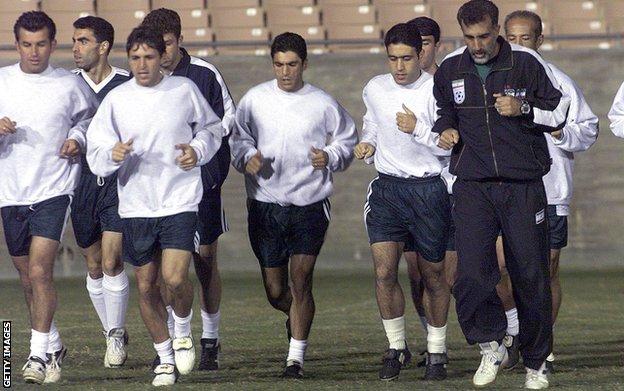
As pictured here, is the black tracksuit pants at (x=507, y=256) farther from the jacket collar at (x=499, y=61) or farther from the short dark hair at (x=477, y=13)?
the short dark hair at (x=477, y=13)

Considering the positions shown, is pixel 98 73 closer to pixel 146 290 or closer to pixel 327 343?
pixel 146 290

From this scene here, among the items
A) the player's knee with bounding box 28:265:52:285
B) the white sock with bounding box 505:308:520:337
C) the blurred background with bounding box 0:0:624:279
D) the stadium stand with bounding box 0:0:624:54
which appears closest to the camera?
the player's knee with bounding box 28:265:52:285

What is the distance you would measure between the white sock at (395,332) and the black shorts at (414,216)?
40cm

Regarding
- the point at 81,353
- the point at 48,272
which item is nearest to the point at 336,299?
the point at 81,353

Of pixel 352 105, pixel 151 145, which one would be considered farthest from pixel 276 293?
pixel 352 105

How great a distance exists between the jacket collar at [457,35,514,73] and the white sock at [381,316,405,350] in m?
1.55

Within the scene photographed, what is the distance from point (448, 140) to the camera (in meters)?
7.75

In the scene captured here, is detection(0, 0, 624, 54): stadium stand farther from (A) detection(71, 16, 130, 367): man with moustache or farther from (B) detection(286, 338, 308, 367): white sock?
(B) detection(286, 338, 308, 367): white sock

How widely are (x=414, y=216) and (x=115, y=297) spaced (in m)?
1.93

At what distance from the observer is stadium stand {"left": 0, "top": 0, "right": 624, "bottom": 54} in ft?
54.2

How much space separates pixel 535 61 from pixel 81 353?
3546mm

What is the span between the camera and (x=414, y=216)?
8.56 metres

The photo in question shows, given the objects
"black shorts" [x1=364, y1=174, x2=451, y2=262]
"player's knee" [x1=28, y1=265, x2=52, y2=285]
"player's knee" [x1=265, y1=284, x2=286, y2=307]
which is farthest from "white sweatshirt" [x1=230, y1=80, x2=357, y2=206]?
"player's knee" [x1=28, y1=265, x2=52, y2=285]

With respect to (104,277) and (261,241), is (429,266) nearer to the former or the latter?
(261,241)
